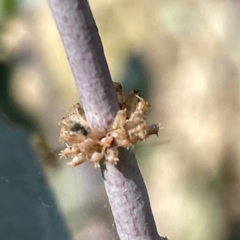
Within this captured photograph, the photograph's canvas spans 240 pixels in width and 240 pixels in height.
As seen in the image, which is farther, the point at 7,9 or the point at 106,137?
the point at 7,9

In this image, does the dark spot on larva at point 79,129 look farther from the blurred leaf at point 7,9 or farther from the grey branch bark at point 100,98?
the blurred leaf at point 7,9

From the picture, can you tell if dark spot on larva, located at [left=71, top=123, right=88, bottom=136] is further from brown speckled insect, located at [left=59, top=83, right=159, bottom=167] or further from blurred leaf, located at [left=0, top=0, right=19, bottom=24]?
blurred leaf, located at [left=0, top=0, right=19, bottom=24]

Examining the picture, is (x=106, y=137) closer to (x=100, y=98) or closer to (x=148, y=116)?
(x=100, y=98)

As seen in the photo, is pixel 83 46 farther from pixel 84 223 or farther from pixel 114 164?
pixel 84 223

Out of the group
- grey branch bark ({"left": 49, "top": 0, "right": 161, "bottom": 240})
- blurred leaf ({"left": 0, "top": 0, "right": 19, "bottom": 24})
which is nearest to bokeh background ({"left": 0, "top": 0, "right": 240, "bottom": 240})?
blurred leaf ({"left": 0, "top": 0, "right": 19, "bottom": 24})

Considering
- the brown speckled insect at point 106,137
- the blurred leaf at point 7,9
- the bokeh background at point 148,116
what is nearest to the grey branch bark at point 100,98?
the brown speckled insect at point 106,137

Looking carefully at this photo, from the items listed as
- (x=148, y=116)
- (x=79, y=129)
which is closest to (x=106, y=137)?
(x=79, y=129)
